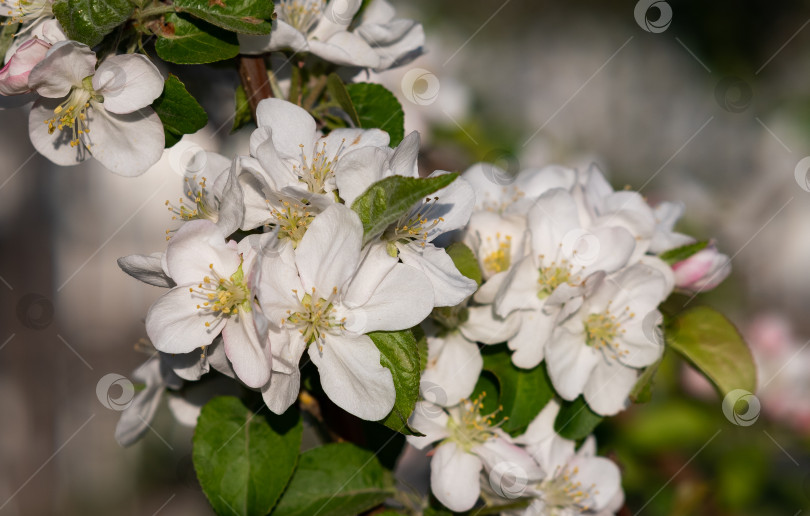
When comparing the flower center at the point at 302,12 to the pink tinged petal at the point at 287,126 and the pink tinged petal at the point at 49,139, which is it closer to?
the pink tinged petal at the point at 287,126

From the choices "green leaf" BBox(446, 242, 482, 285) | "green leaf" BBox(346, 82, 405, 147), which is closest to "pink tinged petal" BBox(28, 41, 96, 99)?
"green leaf" BBox(346, 82, 405, 147)

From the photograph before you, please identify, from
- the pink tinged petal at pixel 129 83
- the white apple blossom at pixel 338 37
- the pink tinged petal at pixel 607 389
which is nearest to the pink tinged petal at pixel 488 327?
the pink tinged petal at pixel 607 389

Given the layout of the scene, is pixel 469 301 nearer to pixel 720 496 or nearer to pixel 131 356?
pixel 720 496

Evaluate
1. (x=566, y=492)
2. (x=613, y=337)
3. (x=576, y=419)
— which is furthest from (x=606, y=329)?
(x=566, y=492)

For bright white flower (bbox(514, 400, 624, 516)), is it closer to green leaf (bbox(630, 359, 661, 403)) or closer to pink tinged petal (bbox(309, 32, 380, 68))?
green leaf (bbox(630, 359, 661, 403))

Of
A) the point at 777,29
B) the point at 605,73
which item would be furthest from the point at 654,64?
the point at 777,29

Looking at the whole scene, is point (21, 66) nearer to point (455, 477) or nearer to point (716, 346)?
point (455, 477)
